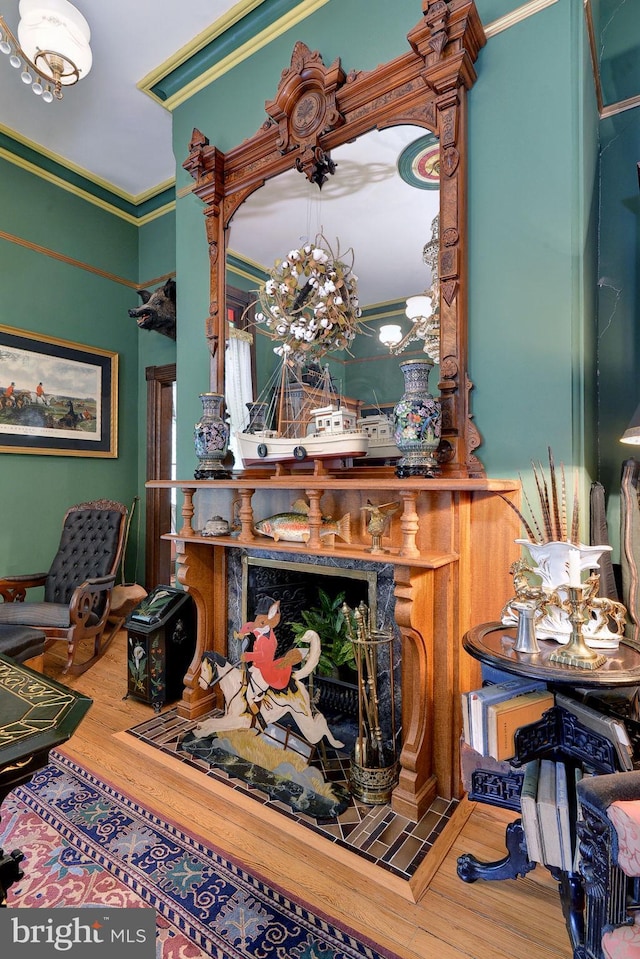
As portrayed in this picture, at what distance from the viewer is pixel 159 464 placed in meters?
4.29

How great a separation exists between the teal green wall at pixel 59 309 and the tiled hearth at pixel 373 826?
2.50 m

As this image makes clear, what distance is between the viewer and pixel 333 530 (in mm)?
1967

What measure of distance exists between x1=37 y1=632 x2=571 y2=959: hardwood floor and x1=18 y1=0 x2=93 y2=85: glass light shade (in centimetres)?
340

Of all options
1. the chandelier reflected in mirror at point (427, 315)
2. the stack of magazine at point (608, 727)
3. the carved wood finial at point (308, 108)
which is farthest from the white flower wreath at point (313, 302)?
the stack of magazine at point (608, 727)

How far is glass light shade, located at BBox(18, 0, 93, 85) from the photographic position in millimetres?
2250

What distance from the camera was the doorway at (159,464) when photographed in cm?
419

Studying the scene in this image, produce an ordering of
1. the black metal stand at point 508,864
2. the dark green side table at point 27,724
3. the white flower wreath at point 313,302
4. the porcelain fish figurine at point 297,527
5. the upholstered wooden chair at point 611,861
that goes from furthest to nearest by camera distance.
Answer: the white flower wreath at point 313,302, the porcelain fish figurine at point 297,527, the black metal stand at point 508,864, the dark green side table at point 27,724, the upholstered wooden chair at point 611,861

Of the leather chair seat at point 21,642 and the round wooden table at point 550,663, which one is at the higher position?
the round wooden table at point 550,663

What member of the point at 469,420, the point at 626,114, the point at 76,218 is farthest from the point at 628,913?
the point at 76,218

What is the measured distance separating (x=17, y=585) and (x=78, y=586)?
540 millimetres

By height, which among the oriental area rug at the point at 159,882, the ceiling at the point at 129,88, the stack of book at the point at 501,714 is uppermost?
the ceiling at the point at 129,88

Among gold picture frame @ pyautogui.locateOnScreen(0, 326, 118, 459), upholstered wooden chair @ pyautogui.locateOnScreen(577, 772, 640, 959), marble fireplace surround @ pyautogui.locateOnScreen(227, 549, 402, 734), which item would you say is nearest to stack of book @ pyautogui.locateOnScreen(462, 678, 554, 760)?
upholstered wooden chair @ pyautogui.locateOnScreen(577, 772, 640, 959)

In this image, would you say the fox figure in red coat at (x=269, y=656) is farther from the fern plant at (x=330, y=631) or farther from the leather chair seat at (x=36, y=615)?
the leather chair seat at (x=36, y=615)

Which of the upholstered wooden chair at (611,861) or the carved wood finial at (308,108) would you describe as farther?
the carved wood finial at (308,108)
